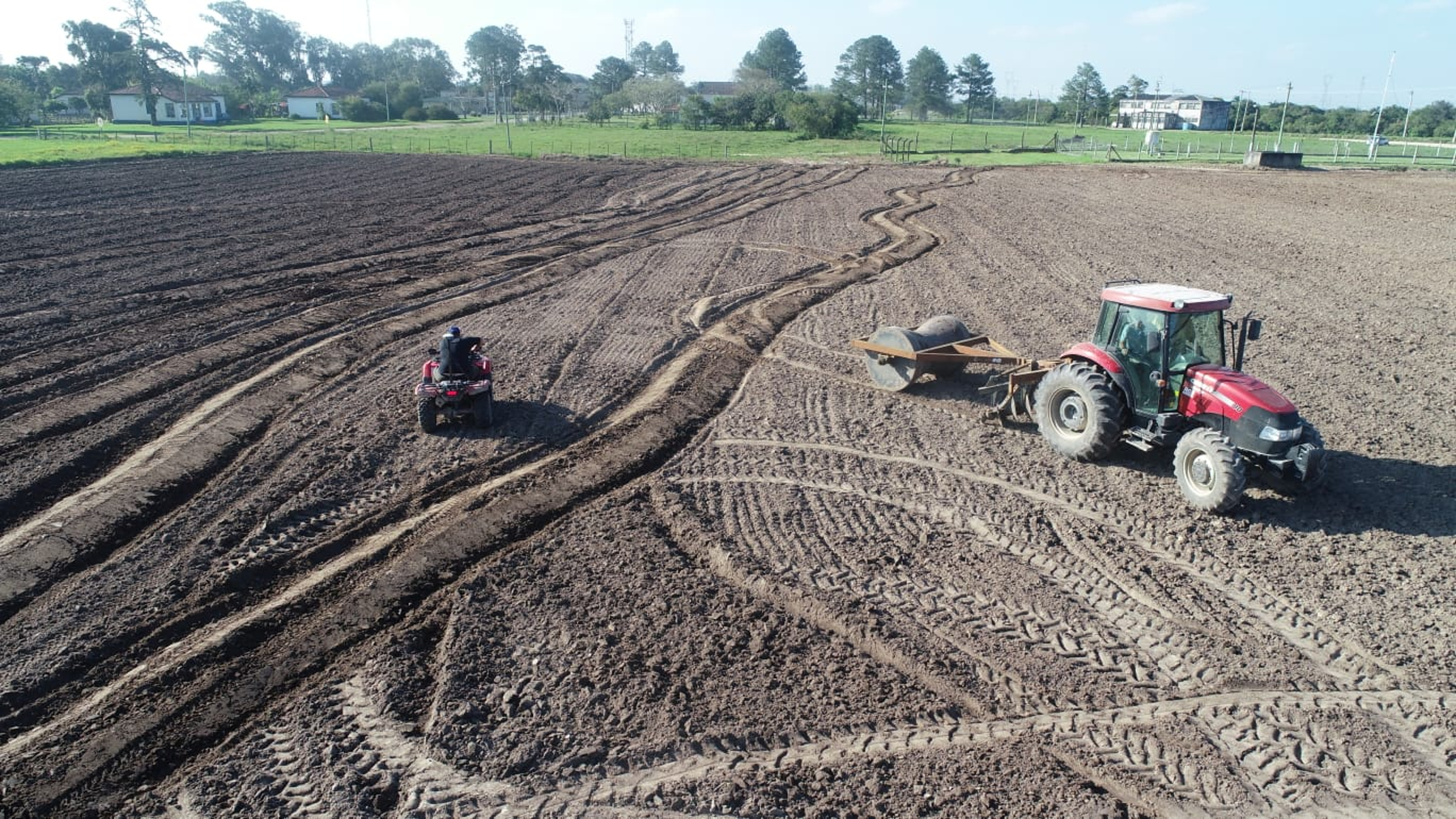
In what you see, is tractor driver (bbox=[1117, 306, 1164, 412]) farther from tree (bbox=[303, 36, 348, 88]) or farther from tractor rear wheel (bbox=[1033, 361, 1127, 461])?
tree (bbox=[303, 36, 348, 88])

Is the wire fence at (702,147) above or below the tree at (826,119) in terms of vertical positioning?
below

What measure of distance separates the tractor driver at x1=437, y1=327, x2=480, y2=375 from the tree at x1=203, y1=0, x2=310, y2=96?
150m

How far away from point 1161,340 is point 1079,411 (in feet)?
4.21

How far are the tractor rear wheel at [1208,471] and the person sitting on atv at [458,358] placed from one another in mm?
8121

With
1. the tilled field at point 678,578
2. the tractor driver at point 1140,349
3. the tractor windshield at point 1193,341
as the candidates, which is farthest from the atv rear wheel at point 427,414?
the tractor windshield at point 1193,341

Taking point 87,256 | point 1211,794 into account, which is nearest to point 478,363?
point 1211,794

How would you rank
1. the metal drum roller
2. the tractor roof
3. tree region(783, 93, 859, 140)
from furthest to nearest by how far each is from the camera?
tree region(783, 93, 859, 140)
the metal drum roller
the tractor roof

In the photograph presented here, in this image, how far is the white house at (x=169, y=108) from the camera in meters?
93.1

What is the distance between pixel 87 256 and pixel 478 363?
15.5m

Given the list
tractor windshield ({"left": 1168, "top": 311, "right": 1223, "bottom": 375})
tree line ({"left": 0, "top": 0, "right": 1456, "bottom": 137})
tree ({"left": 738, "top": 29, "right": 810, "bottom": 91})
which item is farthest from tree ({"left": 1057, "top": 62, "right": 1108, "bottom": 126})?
tractor windshield ({"left": 1168, "top": 311, "right": 1223, "bottom": 375})

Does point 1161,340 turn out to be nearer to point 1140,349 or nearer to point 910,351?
point 1140,349

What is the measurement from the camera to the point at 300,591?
790 centimetres

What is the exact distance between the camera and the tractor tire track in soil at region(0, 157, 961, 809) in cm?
608

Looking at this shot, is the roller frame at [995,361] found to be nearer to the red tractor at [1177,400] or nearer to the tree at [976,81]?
the red tractor at [1177,400]
